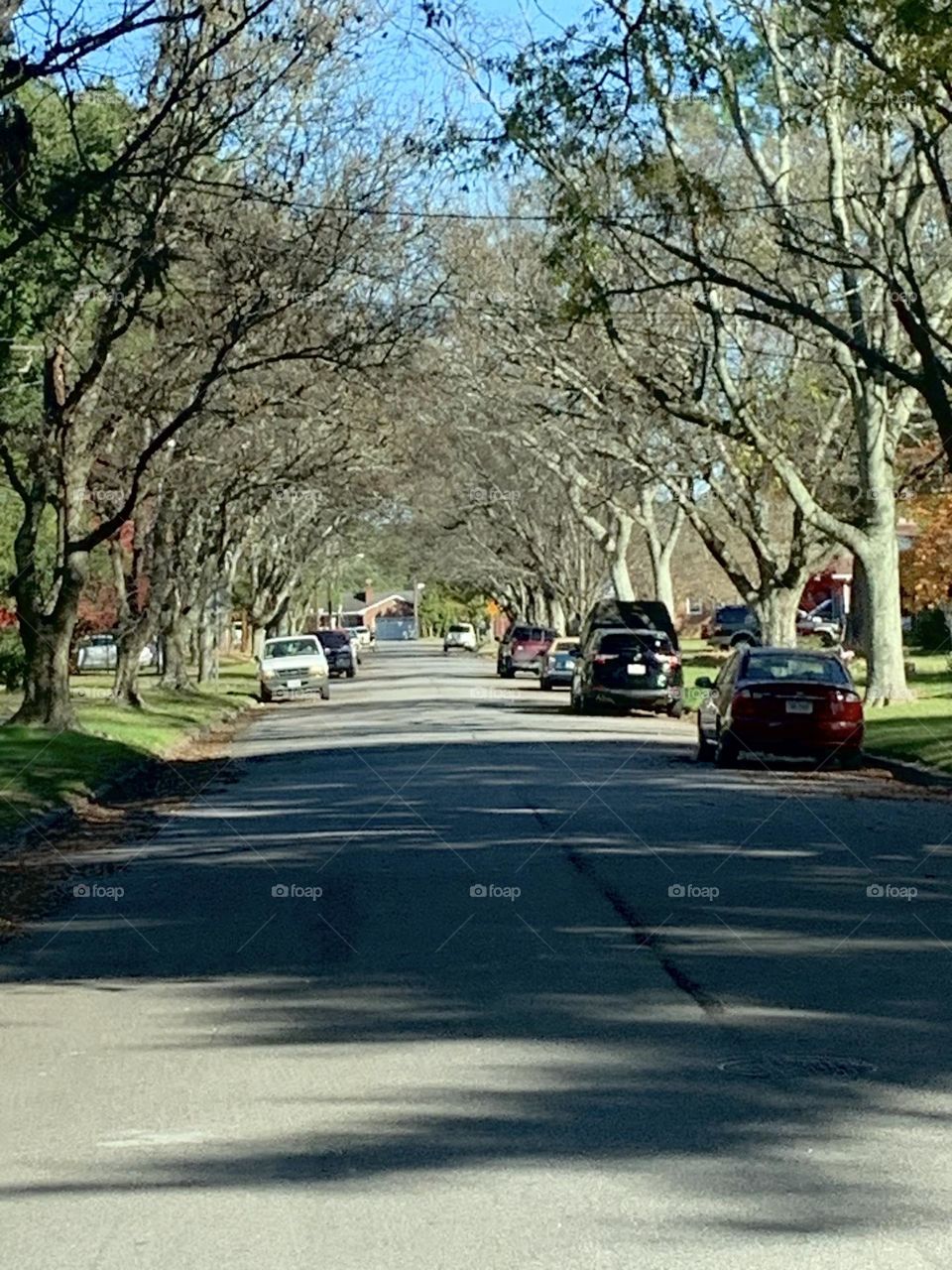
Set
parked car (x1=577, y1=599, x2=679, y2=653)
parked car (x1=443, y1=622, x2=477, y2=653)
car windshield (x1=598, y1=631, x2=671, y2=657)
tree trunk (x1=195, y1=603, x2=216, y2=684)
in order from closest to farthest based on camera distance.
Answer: car windshield (x1=598, y1=631, x2=671, y2=657)
parked car (x1=577, y1=599, x2=679, y2=653)
tree trunk (x1=195, y1=603, x2=216, y2=684)
parked car (x1=443, y1=622, x2=477, y2=653)

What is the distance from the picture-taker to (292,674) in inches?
2087

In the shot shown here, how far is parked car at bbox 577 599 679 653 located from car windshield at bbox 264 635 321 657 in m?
8.78

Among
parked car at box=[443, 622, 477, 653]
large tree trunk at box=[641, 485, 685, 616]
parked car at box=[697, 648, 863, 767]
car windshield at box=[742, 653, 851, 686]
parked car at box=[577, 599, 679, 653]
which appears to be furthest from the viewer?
parked car at box=[443, 622, 477, 653]

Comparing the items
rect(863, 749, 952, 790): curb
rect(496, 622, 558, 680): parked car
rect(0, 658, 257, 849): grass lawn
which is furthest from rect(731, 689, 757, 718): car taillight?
rect(496, 622, 558, 680): parked car

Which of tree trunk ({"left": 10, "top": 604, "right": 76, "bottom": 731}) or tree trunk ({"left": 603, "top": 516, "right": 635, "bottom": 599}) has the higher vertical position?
tree trunk ({"left": 603, "top": 516, "right": 635, "bottom": 599})

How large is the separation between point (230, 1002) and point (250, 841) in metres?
7.61

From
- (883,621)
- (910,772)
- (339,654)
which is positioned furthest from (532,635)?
(910,772)

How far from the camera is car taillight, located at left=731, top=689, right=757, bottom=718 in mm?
26375

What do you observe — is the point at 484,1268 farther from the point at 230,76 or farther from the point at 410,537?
the point at 410,537

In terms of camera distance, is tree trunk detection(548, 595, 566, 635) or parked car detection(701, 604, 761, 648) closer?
parked car detection(701, 604, 761, 648)

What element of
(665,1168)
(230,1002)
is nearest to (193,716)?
(230,1002)

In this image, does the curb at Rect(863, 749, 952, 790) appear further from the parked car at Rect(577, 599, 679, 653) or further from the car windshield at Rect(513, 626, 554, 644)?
the car windshield at Rect(513, 626, 554, 644)

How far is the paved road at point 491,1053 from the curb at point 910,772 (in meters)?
5.39

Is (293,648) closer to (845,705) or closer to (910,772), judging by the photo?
(845,705)
